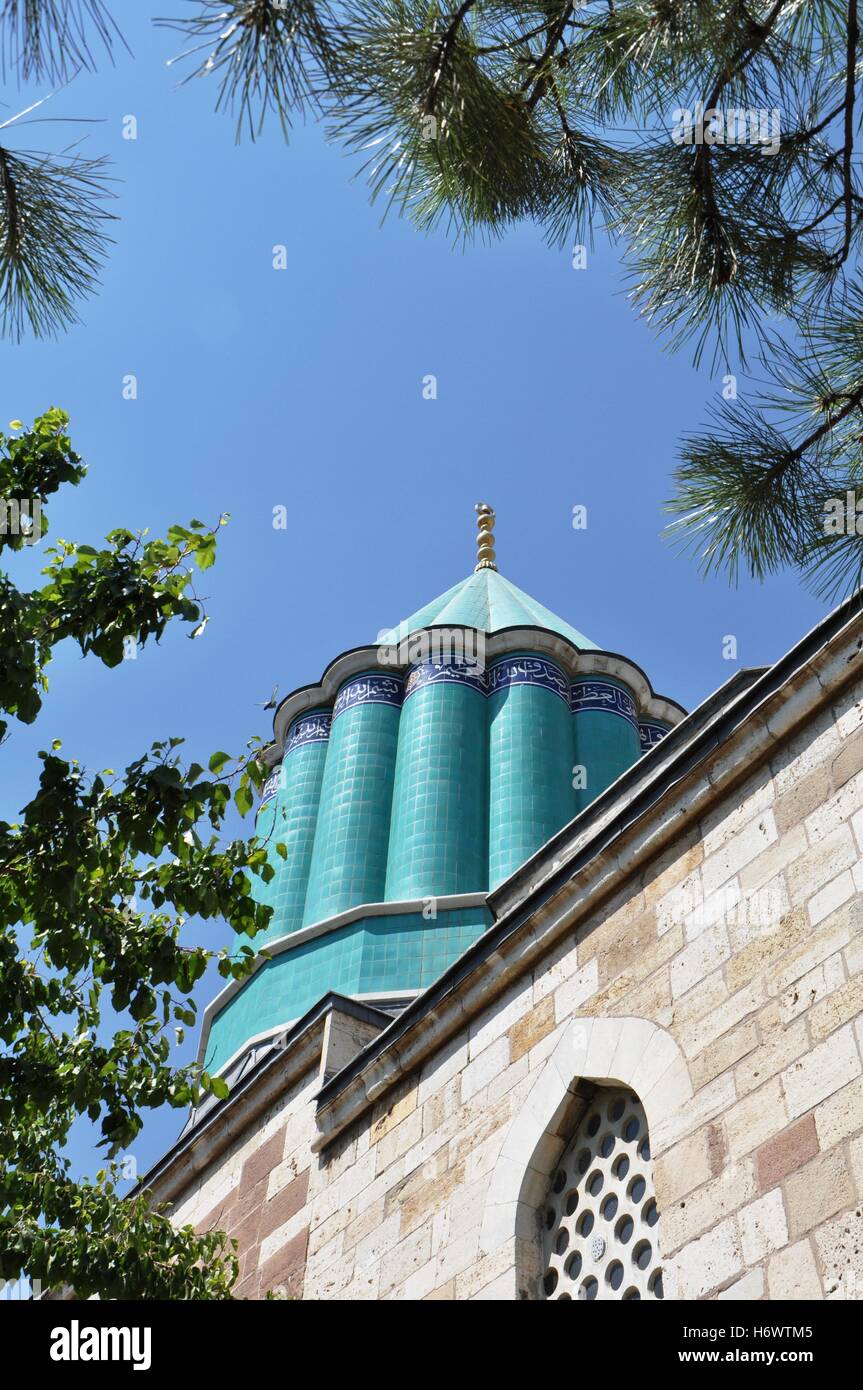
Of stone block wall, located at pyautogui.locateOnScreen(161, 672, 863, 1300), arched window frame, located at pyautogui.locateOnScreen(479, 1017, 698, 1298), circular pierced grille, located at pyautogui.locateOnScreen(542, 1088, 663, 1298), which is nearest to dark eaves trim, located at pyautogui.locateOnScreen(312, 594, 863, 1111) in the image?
stone block wall, located at pyautogui.locateOnScreen(161, 672, 863, 1300)

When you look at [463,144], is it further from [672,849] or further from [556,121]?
[672,849]

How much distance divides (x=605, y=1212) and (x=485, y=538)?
14.5 m

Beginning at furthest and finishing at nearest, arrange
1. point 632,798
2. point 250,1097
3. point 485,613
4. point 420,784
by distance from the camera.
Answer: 1. point 485,613
2. point 420,784
3. point 250,1097
4. point 632,798

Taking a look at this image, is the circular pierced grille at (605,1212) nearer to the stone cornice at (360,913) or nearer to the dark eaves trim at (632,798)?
the dark eaves trim at (632,798)

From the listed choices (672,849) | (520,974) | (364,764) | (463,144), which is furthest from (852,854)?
(364,764)

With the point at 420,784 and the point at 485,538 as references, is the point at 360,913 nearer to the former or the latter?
the point at 420,784

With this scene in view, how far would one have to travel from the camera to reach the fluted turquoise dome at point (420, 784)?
13.6 metres

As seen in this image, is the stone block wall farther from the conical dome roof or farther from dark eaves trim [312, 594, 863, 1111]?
the conical dome roof

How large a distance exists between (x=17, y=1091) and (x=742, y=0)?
15.6 feet

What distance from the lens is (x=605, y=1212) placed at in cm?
612

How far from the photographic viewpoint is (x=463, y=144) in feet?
13.1

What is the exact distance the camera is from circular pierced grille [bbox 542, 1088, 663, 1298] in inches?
232

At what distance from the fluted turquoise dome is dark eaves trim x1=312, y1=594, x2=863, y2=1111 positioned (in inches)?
189

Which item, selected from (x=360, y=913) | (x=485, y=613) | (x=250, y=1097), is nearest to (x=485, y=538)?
(x=485, y=613)
